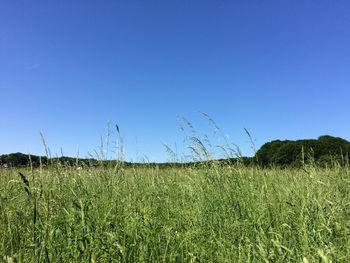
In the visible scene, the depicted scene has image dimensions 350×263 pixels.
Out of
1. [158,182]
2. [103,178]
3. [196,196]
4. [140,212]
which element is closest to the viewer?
[140,212]

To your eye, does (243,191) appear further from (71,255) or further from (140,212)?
(71,255)

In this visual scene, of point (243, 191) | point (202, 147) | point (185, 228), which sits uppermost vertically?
point (202, 147)

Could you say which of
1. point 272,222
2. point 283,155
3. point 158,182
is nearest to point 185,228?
point 272,222

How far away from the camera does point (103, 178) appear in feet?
16.6

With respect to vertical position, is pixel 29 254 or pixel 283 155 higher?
pixel 283 155

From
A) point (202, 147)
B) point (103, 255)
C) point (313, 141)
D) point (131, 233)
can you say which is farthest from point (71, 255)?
point (313, 141)

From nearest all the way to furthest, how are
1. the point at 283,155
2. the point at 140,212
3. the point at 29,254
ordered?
the point at 29,254 < the point at 140,212 < the point at 283,155

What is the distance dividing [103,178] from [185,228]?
181 centimetres

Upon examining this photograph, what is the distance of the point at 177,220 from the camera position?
158 inches

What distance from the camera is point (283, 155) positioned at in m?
19.8

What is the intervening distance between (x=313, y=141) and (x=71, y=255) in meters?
21.6

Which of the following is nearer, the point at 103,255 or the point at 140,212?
the point at 103,255

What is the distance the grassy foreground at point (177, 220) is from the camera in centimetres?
259

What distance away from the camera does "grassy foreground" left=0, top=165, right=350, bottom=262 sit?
259cm
